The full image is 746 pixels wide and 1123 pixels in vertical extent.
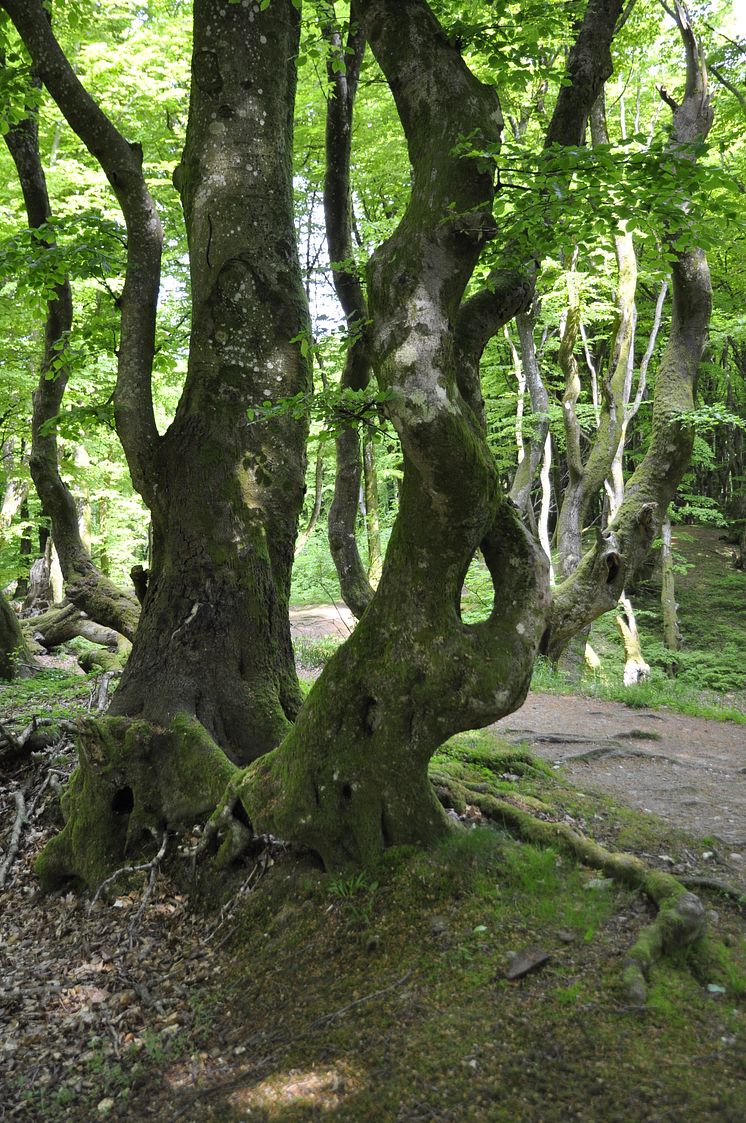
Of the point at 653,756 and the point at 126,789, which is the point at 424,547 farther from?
the point at 653,756

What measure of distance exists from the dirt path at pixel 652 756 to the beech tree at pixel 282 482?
2.39 meters

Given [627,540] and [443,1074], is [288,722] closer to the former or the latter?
[443,1074]

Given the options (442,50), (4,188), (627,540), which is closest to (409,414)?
(442,50)

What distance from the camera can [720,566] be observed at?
77.9 feet

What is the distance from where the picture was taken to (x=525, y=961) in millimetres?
3029

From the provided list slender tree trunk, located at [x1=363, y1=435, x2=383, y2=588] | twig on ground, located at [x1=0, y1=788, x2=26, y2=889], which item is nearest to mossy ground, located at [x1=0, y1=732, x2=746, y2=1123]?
twig on ground, located at [x1=0, y1=788, x2=26, y2=889]

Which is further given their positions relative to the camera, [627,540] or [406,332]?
[627,540]

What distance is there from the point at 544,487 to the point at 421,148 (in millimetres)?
13434

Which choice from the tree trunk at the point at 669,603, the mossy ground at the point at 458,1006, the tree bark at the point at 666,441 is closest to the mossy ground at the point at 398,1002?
the mossy ground at the point at 458,1006

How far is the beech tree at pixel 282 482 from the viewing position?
3.47m

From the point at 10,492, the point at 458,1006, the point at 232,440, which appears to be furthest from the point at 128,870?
the point at 10,492

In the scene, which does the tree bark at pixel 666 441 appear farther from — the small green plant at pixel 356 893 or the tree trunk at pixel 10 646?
the tree trunk at pixel 10 646

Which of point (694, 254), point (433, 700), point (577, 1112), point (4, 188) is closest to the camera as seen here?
point (577, 1112)

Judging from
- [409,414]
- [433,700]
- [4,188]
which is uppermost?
[4,188]
